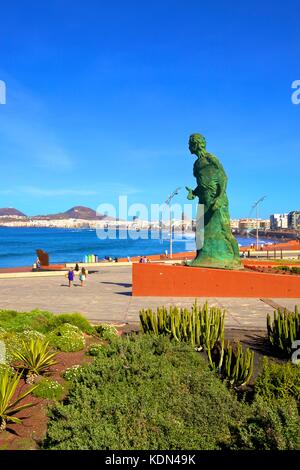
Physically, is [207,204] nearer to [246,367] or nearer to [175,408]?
[246,367]

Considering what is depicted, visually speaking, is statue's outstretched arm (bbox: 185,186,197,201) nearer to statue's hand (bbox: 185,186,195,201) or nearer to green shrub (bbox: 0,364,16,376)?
statue's hand (bbox: 185,186,195,201)

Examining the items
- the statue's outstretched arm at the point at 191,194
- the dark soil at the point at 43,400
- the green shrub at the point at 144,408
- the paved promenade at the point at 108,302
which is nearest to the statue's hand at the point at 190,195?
the statue's outstretched arm at the point at 191,194

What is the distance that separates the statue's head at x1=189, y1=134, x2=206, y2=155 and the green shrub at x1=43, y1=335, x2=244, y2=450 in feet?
46.7

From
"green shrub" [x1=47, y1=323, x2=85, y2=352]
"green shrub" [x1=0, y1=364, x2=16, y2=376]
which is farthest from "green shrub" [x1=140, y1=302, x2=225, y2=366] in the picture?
"green shrub" [x1=0, y1=364, x2=16, y2=376]

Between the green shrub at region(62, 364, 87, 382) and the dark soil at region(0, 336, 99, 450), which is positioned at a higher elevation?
the green shrub at region(62, 364, 87, 382)

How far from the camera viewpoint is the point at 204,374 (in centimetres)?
691

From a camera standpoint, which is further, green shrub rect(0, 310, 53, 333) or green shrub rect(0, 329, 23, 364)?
green shrub rect(0, 310, 53, 333)

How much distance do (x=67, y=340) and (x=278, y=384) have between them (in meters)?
5.06

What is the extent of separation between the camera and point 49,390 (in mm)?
7070

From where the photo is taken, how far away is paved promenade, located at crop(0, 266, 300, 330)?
47.0 feet

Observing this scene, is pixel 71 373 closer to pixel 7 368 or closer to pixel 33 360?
pixel 33 360

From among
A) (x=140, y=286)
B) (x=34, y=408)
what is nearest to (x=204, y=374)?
(x=34, y=408)

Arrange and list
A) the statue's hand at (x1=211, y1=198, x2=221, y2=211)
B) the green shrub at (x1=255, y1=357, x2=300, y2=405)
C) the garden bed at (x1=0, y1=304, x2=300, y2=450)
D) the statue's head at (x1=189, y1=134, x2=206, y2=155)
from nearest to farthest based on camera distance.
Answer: the garden bed at (x1=0, y1=304, x2=300, y2=450) → the green shrub at (x1=255, y1=357, x2=300, y2=405) → the statue's hand at (x1=211, y1=198, x2=221, y2=211) → the statue's head at (x1=189, y1=134, x2=206, y2=155)

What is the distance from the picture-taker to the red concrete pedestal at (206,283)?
720 inches
